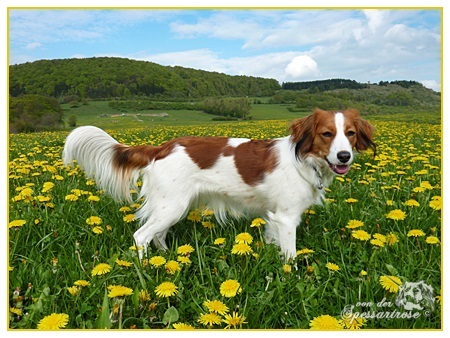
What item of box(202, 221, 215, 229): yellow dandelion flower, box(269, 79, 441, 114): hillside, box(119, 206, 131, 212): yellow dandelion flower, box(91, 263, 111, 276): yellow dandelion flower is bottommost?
box(91, 263, 111, 276): yellow dandelion flower

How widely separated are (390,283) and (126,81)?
221 cm

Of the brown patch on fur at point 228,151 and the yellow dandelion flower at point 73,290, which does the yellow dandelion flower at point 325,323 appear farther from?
the brown patch on fur at point 228,151

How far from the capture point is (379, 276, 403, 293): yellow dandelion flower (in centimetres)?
172

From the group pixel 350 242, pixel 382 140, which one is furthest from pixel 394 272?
pixel 382 140

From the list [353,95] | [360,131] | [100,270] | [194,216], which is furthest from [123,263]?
[353,95]

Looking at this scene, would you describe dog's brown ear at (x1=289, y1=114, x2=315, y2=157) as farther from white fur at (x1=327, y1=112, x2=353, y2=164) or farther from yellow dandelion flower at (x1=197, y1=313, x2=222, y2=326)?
yellow dandelion flower at (x1=197, y1=313, x2=222, y2=326)

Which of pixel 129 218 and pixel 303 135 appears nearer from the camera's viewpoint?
pixel 303 135

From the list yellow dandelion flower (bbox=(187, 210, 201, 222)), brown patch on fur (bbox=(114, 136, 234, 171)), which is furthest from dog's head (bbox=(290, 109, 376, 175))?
yellow dandelion flower (bbox=(187, 210, 201, 222))

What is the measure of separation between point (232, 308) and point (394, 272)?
3.16ft

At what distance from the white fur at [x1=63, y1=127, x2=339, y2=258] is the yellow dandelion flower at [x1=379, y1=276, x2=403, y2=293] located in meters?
0.63

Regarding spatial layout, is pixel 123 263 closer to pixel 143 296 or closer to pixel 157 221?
pixel 143 296

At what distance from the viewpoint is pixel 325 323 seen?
1561 mm

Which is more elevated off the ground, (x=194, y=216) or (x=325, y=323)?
(x=194, y=216)
